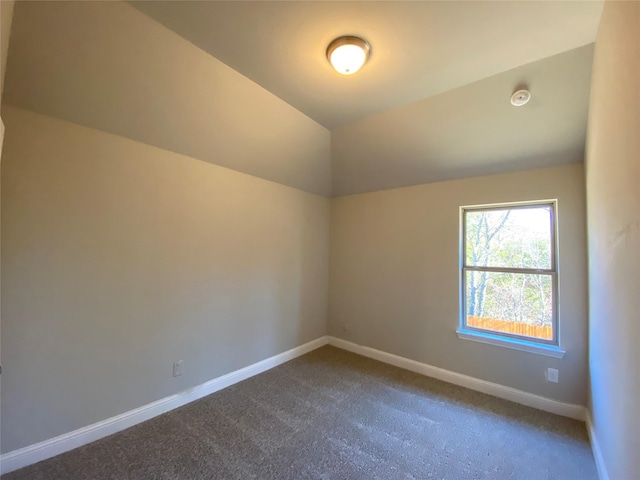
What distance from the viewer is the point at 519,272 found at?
272 cm

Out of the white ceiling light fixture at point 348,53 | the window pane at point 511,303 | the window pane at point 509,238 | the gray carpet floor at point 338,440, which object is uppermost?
the white ceiling light fixture at point 348,53

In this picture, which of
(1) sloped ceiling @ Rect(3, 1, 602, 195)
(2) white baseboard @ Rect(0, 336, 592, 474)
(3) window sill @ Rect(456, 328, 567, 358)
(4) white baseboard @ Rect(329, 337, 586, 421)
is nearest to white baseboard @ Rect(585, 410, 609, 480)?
(2) white baseboard @ Rect(0, 336, 592, 474)

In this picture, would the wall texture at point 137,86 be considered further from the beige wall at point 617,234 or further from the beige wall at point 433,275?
the beige wall at point 617,234

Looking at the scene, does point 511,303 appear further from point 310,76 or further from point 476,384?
point 310,76

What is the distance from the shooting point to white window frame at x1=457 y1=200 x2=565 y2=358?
98.7 inches

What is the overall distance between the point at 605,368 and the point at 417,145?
2.23 metres

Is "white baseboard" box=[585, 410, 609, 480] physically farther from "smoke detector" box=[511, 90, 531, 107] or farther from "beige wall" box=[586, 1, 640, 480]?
"smoke detector" box=[511, 90, 531, 107]

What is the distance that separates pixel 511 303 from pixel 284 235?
8.61ft

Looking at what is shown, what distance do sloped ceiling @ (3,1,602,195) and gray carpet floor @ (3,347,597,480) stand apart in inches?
90.4

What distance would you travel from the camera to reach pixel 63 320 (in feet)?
6.07

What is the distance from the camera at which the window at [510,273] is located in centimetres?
259

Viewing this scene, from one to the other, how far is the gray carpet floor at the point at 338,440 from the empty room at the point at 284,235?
20mm

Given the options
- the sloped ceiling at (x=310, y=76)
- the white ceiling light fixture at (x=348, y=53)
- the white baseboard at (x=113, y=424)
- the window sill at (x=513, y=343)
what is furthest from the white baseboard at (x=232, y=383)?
the white ceiling light fixture at (x=348, y=53)

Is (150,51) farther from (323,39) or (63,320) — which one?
(63,320)
